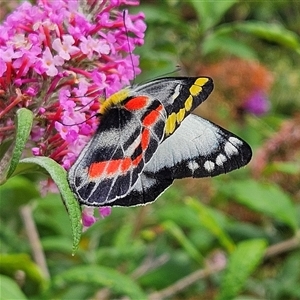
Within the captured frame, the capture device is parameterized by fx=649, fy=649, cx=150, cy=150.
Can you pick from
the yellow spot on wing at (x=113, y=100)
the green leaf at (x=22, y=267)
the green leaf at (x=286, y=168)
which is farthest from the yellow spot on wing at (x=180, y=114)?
the green leaf at (x=286, y=168)

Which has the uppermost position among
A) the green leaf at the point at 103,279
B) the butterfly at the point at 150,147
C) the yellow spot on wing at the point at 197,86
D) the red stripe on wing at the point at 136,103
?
the red stripe on wing at the point at 136,103

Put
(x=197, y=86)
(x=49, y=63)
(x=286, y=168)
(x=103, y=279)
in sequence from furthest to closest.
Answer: (x=286, y=168)
(x=103, y=279)
(x=197, y=86)
(x=49, y=63)

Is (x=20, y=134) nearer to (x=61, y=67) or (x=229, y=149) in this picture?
(x=61, y=67)

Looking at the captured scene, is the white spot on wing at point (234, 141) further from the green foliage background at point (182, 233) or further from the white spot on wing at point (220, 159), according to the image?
the green foliage background at point (182, 233)

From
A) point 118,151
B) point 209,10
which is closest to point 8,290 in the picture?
point 118,151

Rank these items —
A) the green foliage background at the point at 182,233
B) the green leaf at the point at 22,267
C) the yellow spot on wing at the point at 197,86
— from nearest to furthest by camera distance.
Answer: the yellow spot on wing at the point at 197,86, the green leaf at the point at 22,267, the green foliage background at the point at 182,233

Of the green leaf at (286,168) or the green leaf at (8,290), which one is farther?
the green leaf at (286,168)
